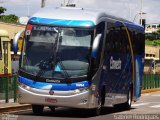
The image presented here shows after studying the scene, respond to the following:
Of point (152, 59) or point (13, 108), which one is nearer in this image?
point (13, 108)

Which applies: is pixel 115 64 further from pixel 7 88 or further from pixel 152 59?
pixel 152 59

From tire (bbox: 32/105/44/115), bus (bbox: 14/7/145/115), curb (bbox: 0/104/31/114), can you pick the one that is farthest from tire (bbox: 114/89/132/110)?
tire (bbox: 32/105/44/115)

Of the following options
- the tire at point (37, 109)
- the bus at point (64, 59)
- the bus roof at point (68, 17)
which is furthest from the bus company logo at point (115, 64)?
the tire at point (37, 109)

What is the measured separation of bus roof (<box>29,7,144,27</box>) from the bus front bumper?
2.25 m

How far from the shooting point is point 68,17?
18.5m

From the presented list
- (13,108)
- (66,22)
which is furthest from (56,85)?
(13,108)

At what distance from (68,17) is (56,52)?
132 cm

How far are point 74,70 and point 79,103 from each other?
1.04 m

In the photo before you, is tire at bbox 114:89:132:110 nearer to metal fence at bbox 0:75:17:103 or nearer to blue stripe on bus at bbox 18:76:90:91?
metal fence at bbox 0:75:17:103

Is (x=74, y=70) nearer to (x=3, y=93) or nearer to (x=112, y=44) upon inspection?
(x=112, y=44)

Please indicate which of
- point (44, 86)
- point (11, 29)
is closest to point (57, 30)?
point (44, 86)

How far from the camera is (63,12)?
746 inches

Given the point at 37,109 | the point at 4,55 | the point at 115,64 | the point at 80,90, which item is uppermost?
the point at 4,55

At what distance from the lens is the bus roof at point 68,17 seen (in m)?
→ 18.3
